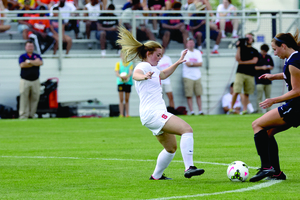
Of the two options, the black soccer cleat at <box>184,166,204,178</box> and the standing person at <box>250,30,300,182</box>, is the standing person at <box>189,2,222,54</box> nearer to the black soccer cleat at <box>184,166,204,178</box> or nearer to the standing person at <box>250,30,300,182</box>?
the standing person at <box>250,30,300,182</box>

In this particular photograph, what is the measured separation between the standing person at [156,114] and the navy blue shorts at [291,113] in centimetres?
112

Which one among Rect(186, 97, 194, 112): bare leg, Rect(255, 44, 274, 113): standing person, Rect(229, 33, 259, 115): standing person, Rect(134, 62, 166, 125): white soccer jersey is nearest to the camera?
Rect(134, 62, 166, 125): white soccer jersey

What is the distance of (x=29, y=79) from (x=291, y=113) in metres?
13.3

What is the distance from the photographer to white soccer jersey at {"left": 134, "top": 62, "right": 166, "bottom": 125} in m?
6.36

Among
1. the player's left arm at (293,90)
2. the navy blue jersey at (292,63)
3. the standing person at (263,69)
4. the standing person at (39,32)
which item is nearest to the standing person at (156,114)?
the player's left arm at (293,90)

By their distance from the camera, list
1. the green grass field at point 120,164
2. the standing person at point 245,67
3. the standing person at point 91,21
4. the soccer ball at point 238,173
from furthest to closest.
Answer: the standing person at point 91,21, the standing person at point 245,67, the soccer ball at point 238,173, the green grass field at point 120,164

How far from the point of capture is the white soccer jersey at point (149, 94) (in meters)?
6.36

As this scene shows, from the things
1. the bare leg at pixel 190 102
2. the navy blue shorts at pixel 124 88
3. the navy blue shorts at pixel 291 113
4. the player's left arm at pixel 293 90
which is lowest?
the bare leg at pixel 190 102

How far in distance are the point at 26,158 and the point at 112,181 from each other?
9.14 feet

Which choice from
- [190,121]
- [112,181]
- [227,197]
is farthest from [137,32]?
[227,197]

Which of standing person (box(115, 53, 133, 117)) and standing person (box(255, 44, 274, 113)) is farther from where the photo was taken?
standing person (box(255, 44, 274, 113))

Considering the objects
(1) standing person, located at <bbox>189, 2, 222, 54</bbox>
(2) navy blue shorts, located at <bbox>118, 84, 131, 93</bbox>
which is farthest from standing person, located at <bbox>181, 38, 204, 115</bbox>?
(2) navy blue shorts, located at <bbox>118, 84, 131, 93</bbox>

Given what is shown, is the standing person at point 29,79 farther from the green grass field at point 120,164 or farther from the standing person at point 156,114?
the standing person at point 156,114

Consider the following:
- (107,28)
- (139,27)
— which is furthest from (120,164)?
(139,27)
